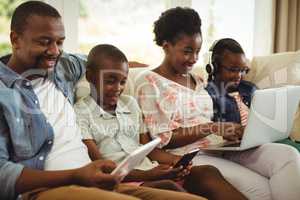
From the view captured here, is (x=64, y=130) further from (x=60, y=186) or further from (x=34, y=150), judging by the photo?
(x=60, y=186)

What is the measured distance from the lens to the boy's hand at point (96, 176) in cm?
111

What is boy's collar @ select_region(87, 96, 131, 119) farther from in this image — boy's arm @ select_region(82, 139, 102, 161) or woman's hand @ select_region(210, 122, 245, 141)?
woman's hand @ select_region(210, 122, 245, 141)

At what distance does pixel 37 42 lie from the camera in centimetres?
139

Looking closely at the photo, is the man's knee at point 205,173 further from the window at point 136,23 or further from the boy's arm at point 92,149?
the window at point 136,23

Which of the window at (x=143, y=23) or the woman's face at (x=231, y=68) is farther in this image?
the window at (x=143, y=23)

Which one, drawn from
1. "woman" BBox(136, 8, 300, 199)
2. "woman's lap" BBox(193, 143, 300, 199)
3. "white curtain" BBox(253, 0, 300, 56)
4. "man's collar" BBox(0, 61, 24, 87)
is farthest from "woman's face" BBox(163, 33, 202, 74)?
"white curtain" BBox(253, 0, 300, 56)

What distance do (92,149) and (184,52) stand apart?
616mm

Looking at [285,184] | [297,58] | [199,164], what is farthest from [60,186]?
[297,58]

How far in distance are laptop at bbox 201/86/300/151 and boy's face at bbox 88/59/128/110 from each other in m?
0.46

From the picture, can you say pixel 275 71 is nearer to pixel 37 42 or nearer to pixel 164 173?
pixel 164 173

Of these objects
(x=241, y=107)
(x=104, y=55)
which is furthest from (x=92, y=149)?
(x=241, y=107)

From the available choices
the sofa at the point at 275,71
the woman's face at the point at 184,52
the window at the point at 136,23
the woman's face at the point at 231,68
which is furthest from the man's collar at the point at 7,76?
the window at the point at 136,23

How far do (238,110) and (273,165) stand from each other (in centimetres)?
38

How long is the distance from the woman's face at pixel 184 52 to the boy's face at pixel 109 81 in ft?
0.92
